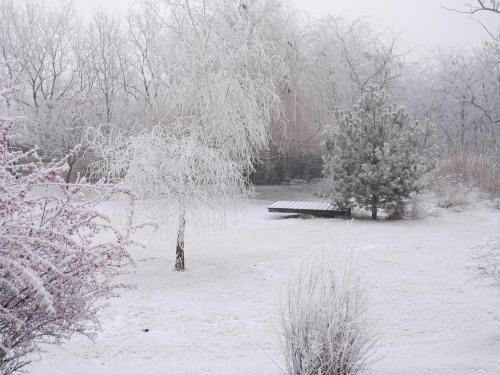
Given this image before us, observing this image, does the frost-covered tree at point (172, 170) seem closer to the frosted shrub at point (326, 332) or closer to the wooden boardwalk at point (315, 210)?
the frosted shrub at point (326, 332)

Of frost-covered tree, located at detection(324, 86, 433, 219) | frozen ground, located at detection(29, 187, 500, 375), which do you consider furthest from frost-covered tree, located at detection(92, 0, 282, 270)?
frost-covered tree, located at detection(324, 86, 433, 219)

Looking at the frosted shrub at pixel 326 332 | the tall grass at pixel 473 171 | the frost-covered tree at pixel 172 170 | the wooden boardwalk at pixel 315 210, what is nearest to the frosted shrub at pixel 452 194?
the tall grass at pixel 473 171

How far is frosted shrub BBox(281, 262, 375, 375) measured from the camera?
301cm

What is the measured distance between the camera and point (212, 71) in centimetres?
704

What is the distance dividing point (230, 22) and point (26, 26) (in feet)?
50.8

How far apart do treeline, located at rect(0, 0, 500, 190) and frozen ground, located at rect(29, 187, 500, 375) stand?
230cm

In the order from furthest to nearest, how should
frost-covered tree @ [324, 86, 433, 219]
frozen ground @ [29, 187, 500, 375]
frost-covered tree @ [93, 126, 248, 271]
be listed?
frost-covered tree @ [324, 86, 433, 219] < frost-covered tree @ [93, 126, 248, 271] < frozen ground @ [29, 187, 500, 375]

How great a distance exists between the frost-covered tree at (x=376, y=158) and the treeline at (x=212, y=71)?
1.66 m

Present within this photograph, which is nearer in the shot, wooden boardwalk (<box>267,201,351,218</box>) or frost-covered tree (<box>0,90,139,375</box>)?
frost-covered tree (<box>0,90,139,375</box>)

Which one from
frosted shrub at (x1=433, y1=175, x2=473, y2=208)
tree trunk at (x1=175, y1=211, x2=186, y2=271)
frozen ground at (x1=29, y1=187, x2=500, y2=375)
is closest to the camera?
frozen ground at (x1=29, y1=187, x2=500, y2=375)

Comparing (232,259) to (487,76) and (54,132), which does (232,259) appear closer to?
(54,132)

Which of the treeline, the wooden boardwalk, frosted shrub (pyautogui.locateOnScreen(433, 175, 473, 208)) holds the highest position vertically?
the treeline

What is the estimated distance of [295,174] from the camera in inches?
680

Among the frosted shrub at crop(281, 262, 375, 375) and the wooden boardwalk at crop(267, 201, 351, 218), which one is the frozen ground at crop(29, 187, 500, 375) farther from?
the wooden boardwalk at crop(267, 201, 351, 218)
